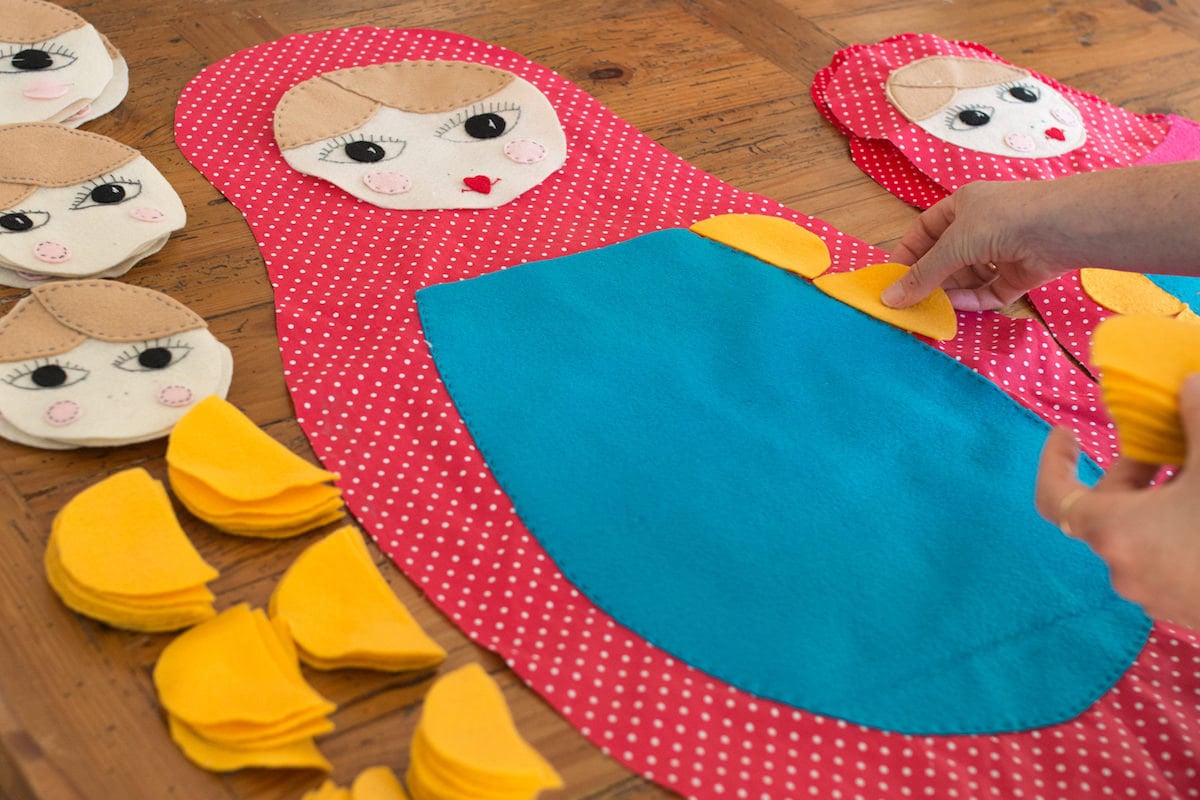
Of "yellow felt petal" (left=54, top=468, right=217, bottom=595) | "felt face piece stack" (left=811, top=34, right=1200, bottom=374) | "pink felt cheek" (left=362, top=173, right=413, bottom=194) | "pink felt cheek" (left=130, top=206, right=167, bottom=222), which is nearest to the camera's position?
Result: "yellow felt petal" (left=54, top=468, right=217, bottom=595)

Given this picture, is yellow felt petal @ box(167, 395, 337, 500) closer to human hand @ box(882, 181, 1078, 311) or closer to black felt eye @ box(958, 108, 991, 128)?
human hand @ box(882, 181, 1078, 311)

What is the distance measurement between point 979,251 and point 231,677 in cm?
81

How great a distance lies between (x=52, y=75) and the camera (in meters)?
1.31

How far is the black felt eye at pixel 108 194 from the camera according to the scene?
116 cm

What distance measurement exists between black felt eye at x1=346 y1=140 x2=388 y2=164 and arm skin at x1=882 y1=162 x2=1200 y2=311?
0.60 metres

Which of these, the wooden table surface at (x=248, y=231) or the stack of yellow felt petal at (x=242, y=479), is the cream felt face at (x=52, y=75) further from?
the stack of yellow felt petal at (x=242, y=479)

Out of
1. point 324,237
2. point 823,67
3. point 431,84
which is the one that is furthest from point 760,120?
point 324,237

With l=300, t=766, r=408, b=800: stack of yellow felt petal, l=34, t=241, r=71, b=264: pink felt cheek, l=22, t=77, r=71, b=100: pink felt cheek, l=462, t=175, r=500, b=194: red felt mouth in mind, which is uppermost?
l=22, t=77, r=71, b=100: pink felt cheek

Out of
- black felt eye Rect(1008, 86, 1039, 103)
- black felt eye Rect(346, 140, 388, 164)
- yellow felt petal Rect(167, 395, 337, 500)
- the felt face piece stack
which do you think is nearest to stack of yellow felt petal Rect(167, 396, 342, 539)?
yellow felt petal Rect(167, 395, 337, 500)

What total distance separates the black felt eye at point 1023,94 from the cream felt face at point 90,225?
1.10 m

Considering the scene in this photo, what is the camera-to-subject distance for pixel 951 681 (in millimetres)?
894

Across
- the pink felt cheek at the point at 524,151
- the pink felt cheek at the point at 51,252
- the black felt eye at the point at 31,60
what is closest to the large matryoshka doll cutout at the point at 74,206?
the pink felt cheek at the point at 51,252

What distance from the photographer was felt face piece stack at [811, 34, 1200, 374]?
4.68 ft

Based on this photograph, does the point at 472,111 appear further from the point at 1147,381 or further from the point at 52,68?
the point at 1147,381
